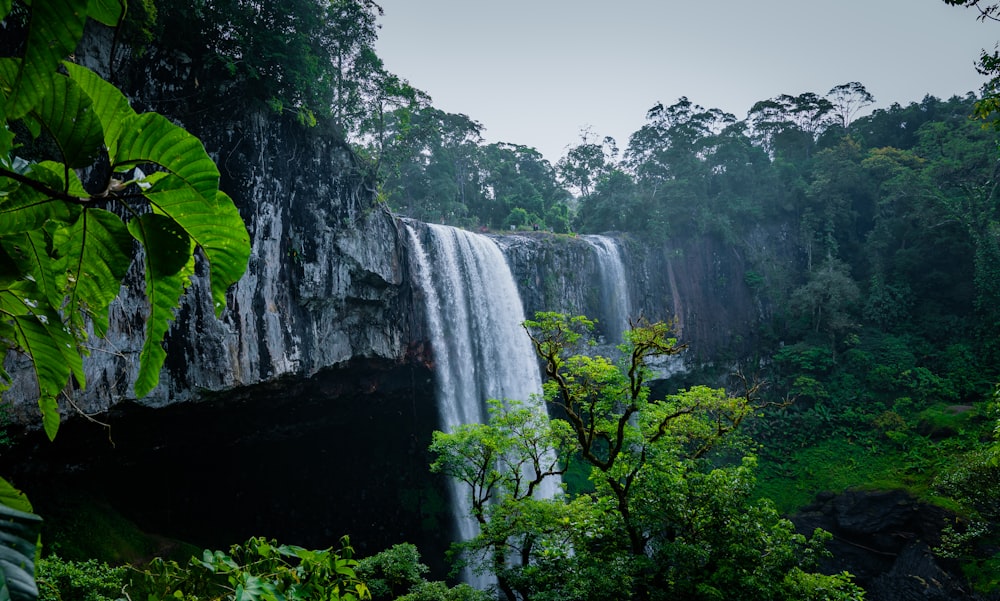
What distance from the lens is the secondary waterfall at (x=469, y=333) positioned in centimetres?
1286

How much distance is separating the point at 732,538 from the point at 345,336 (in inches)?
335

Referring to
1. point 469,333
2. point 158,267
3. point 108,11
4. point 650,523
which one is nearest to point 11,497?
point 158,267

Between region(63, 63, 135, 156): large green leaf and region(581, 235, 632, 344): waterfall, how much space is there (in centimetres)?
1715

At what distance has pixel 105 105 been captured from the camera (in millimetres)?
646

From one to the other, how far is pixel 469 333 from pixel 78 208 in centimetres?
1260

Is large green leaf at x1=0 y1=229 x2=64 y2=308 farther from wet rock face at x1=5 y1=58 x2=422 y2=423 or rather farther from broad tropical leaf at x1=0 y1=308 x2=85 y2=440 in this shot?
wet rock face at x1=5 y1=58 x2=422 y2=423

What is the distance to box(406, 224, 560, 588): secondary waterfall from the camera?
1286cm

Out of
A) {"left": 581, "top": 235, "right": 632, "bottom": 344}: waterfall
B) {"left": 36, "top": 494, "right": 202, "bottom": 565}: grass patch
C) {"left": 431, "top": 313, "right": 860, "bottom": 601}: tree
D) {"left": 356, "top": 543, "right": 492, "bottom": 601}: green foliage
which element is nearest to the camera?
{"left": 431, "top": 313, "right": 860, "bottom": 601}: tree

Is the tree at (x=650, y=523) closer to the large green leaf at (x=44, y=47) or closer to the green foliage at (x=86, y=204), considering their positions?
the green foliage at (x=86, y=204)

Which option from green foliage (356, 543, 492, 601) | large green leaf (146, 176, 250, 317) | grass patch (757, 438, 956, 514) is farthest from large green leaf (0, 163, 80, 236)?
grass patch (757, 438, 956, 514)

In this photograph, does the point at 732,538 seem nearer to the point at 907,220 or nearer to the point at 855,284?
the point at 855,284

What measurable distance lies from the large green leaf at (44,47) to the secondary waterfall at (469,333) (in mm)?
12147

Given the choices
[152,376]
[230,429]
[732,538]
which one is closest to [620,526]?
[732,538]

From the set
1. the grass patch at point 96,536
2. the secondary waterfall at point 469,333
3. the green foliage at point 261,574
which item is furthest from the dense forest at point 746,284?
the grass patch at point 96,536
